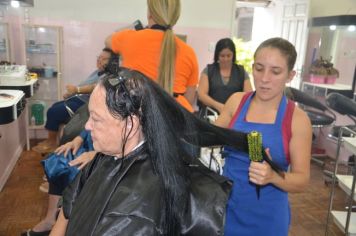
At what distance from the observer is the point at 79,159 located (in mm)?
1558

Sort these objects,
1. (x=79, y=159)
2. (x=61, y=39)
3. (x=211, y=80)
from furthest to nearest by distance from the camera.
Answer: (x=61, y=39), (x=211, y=80), (x=79, y=159)

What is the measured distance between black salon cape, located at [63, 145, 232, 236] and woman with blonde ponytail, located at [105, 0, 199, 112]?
0.77 m

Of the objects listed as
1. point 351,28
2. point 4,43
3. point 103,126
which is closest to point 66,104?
point 4,43

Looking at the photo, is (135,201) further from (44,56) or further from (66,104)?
(44,56)

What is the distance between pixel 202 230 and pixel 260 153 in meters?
0.25

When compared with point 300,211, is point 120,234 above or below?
above

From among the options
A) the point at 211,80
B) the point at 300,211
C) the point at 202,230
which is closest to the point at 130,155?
the point at 202,230

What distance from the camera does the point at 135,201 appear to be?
2.54ft

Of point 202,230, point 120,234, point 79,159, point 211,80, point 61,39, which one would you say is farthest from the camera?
point 61,39

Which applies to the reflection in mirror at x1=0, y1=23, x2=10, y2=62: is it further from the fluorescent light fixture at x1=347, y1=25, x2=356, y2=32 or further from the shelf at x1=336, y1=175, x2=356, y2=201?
the fluorescent light fixture at x1=347, y1=25, x2=356, y2=32

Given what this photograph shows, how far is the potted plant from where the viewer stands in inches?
156

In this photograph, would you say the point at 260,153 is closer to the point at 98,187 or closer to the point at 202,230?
the point at 202,230

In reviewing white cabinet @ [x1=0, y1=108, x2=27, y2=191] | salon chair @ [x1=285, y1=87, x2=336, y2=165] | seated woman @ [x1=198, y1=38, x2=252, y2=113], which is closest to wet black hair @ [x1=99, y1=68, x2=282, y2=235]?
seated woman @ [x1=198, y1=38, x2=252, y2=113]

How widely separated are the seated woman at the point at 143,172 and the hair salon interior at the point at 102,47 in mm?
1985
